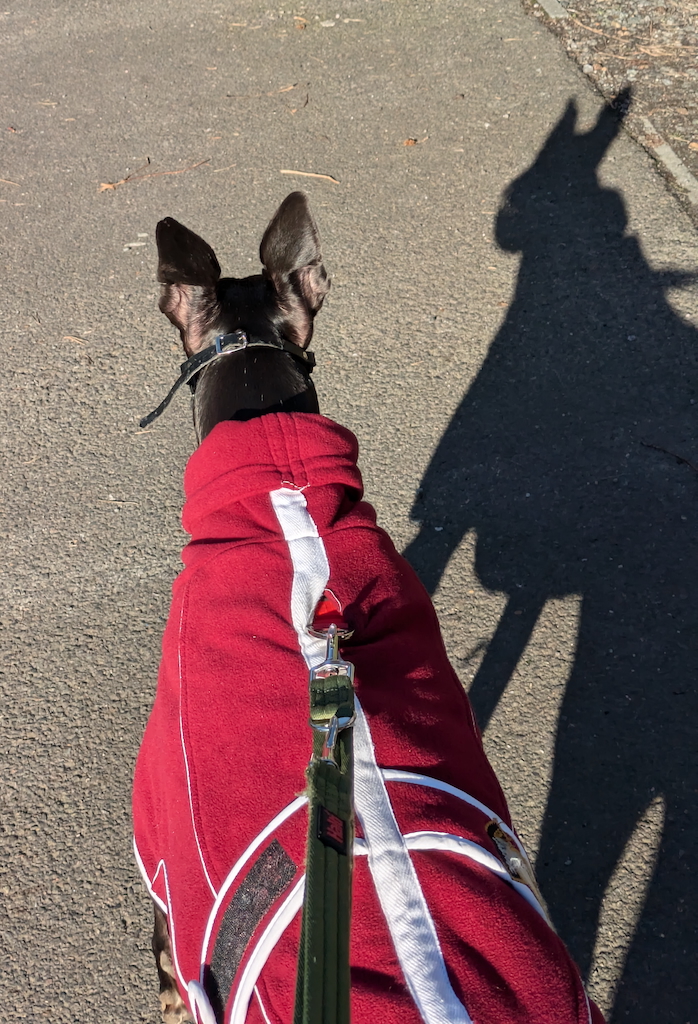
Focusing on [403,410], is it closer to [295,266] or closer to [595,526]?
[595,526]

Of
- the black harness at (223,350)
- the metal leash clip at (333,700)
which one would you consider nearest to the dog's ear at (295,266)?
the black harness at (223,350)

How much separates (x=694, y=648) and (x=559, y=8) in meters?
4.58

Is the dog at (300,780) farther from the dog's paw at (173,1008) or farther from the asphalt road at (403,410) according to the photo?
the asphalt road at (403,410)

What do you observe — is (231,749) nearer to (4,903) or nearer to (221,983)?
(221,983)

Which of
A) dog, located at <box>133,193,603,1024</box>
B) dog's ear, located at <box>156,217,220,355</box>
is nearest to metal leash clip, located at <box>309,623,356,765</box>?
dog, located at <box>133,193,603,1024</box>

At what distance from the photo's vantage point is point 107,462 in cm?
356

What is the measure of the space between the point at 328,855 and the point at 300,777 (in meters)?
0.30

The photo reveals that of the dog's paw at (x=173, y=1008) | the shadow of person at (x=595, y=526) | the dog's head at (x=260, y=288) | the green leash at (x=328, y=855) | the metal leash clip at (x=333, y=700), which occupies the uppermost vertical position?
the dog's head at (x=260, y=288)

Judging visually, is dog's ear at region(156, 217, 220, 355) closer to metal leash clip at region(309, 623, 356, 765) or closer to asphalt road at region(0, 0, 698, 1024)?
asphalt road at region(0, 0, 698, 1024)

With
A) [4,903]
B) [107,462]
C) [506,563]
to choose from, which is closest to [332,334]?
[107,462]

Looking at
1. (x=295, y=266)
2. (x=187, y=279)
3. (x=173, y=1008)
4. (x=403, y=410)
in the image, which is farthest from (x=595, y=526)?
(x=173, y=1008)

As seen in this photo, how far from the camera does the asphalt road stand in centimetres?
250

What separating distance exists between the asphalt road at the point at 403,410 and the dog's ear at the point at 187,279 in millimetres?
1021

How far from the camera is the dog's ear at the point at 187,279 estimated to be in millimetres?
2379
